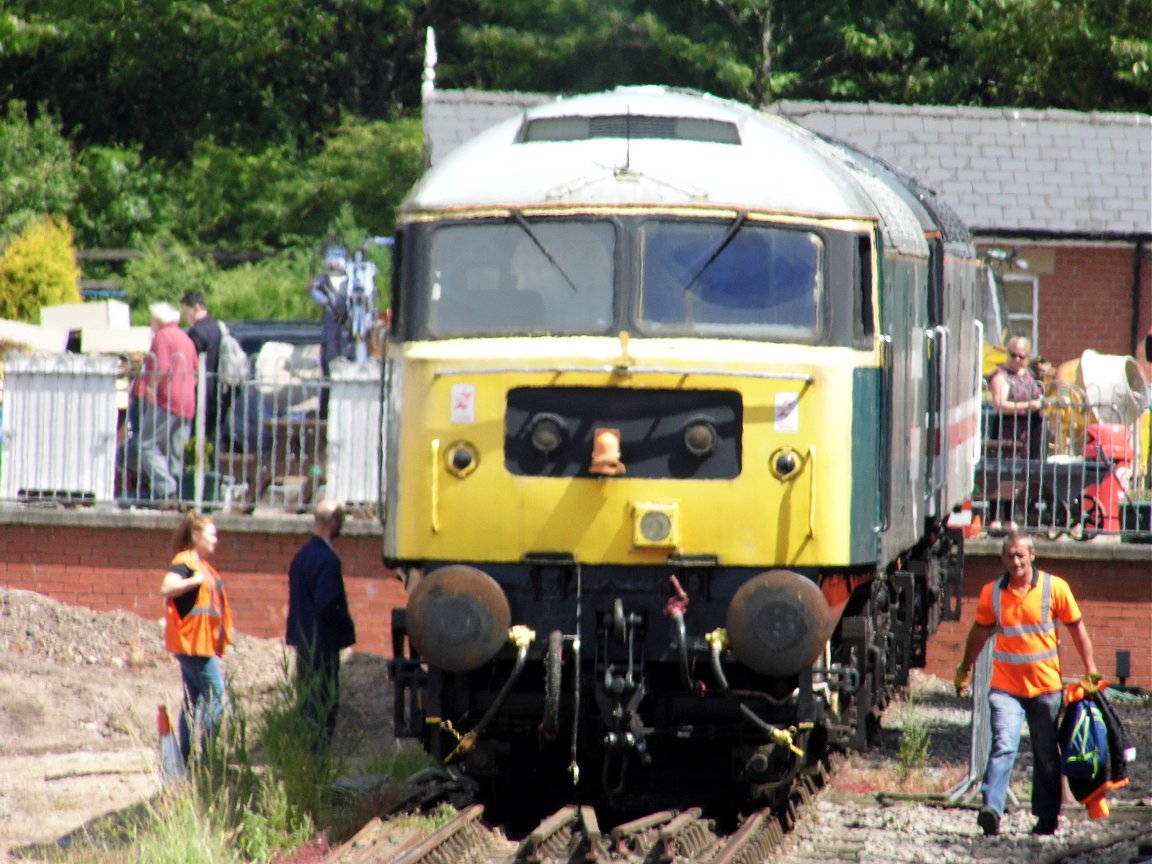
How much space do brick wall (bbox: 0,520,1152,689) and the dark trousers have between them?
3.47 metres

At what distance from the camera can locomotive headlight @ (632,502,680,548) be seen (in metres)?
9.14

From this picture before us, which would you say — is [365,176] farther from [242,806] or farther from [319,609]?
[242,806]

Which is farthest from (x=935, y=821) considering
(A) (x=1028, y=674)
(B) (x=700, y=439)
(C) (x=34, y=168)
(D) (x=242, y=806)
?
(C) (x=34, y=168)

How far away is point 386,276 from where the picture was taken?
34062mm

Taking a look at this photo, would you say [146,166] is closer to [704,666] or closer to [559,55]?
[559,55]

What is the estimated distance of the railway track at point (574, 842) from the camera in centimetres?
857

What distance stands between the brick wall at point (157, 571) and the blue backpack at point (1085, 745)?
6719 millimetres

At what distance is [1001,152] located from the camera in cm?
2584

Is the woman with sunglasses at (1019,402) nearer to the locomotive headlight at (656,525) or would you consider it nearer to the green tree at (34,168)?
the locomotive headlight at (656,525)

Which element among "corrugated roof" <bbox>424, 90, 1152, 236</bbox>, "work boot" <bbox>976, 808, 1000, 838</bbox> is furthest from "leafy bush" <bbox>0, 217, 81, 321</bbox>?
"work boot" <bbox>976, 808, 1000, 838</bbox>

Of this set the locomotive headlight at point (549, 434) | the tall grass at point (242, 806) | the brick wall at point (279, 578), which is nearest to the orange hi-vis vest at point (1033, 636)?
the locomotive headlight at point (549, 434)

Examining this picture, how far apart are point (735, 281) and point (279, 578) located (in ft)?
23.5

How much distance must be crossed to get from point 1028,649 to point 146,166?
30457 mm

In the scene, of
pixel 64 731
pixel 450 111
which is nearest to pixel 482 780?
pixel 64 731
